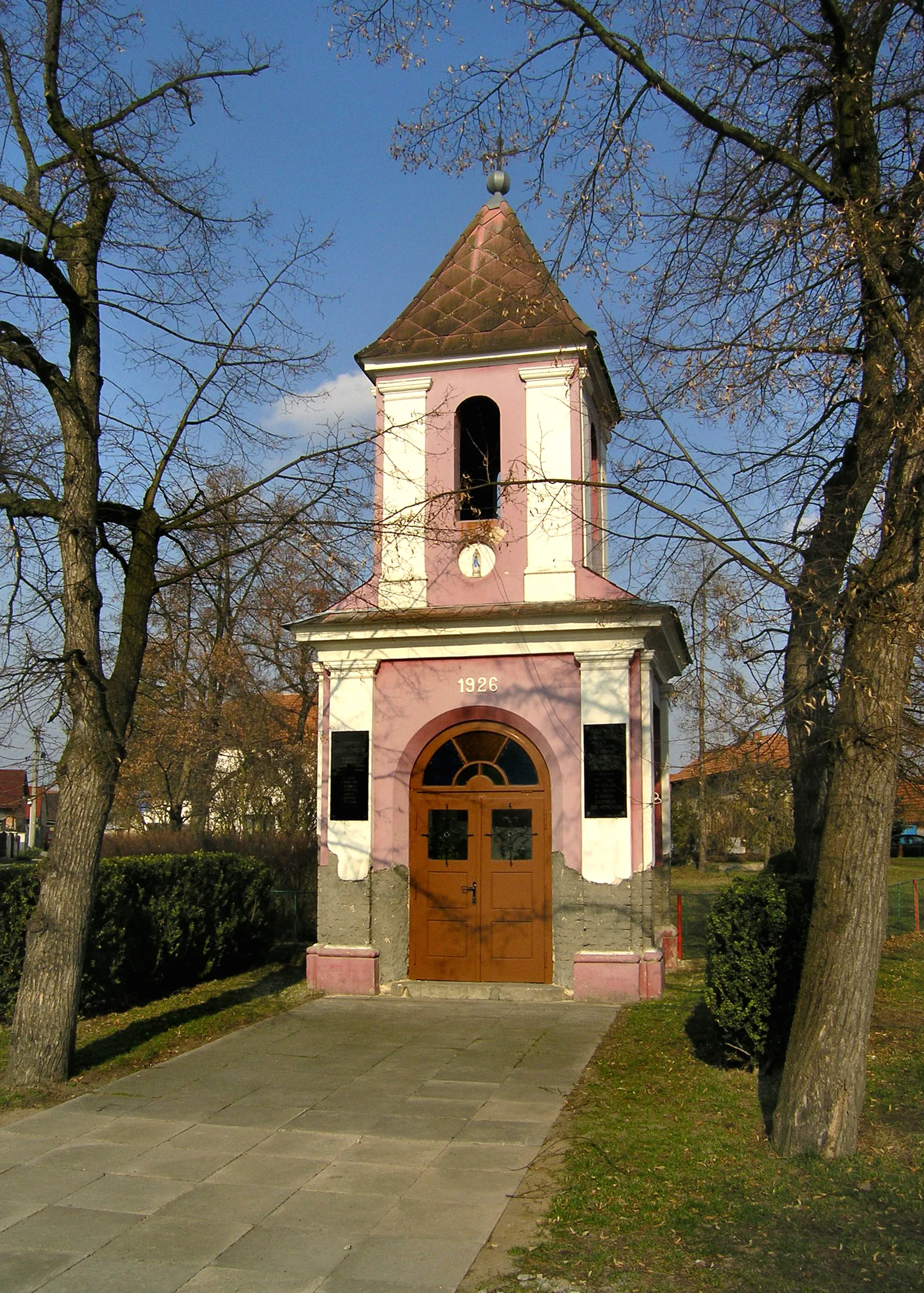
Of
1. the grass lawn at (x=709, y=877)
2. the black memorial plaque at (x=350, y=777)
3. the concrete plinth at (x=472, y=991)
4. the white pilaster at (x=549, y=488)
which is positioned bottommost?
the grass lawn at (x=709, y=877)

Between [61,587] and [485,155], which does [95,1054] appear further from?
[485,155]

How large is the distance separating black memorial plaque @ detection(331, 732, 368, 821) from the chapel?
24mm

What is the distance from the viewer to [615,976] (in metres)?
11.6

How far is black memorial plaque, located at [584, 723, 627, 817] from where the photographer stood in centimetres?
1189

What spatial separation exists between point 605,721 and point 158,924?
5.65 meters

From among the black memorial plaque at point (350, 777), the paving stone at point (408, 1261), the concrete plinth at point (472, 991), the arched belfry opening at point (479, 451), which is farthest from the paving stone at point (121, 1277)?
the arched belfry opening at point (479, 451)

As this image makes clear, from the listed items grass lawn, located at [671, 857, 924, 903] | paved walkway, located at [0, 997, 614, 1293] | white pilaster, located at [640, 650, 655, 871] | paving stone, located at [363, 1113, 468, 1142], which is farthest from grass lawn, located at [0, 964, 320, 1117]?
grass lawn, located at [671, 857, 924, 903]

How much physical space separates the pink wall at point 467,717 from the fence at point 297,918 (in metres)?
4.68

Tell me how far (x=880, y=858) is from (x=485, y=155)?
564 centimetres

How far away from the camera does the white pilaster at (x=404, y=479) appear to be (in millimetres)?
12953

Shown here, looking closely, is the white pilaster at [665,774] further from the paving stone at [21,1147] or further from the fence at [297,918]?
the paving stone at [21,1147]

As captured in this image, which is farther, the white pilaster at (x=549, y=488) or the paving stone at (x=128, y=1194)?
the white pilaster at (x=549, y=488)

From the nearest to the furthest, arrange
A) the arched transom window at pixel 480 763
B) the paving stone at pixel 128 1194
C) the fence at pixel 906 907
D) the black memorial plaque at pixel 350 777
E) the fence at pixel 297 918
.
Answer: the paving stone at pixel 128 1194 → the arched transom window at pixel 480 763 → the black memorial plaque at pixel 350 777 → the fence at pixel 297 918 → the fence at pixel 906 907

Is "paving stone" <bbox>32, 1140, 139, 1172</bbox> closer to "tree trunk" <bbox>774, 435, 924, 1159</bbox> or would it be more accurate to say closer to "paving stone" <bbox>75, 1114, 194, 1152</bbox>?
"paving stone" <bbox>75, 1114, 194, 1152</bbox>
